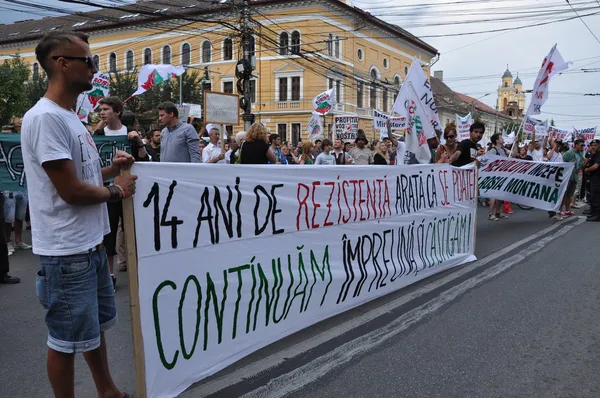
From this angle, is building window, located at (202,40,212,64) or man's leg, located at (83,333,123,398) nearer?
man's leg, located at (83,333,123,398)

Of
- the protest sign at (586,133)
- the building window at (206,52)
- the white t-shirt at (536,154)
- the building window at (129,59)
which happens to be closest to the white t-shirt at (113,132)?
the white t-shirt at (536,154)

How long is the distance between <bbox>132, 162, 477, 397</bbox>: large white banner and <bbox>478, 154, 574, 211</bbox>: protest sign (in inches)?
212

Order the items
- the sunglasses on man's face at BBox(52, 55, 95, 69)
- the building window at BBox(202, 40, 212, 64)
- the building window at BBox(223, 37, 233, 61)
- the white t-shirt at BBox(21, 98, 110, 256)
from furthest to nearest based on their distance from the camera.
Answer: the building window at BBox(202, 40, 212, 64) < the building window at BBox(223, 37, 233, 61) < the sunglasses on man's face at BBox(52, 55, 95, 69) < the white t-shirt at BBox(21, 98, 110, 256)

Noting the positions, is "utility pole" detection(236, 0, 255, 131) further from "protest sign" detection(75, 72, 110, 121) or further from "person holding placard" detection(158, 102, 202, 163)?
"person holding placard" detection(158, 102, 202, 163)

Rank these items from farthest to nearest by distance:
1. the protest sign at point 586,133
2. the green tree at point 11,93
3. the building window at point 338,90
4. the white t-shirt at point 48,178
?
1. the building window at point 338,90
2. the green tree at point 11,93
3. the protest sign at point 586,133
4. the white t-shirt at point 48,178

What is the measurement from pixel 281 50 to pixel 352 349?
44405 millimetres

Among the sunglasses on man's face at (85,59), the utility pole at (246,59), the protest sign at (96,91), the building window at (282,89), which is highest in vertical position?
the building window at (282,89)

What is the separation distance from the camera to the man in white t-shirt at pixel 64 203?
7.37 feet

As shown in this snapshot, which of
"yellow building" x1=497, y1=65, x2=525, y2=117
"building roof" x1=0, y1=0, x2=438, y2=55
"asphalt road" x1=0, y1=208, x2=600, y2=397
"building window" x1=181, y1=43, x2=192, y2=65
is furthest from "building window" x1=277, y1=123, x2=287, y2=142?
"yellow building" x1=497, y1=65, x2=525, y2=117

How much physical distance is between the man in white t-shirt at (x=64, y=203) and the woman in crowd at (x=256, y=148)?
12.7 feet

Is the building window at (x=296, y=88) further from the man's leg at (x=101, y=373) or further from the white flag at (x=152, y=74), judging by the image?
the man's leg at (x=101, y=373)

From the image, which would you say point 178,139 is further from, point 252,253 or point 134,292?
point 134,292

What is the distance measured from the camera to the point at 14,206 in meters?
7.31

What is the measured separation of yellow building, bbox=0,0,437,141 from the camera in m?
44.2
